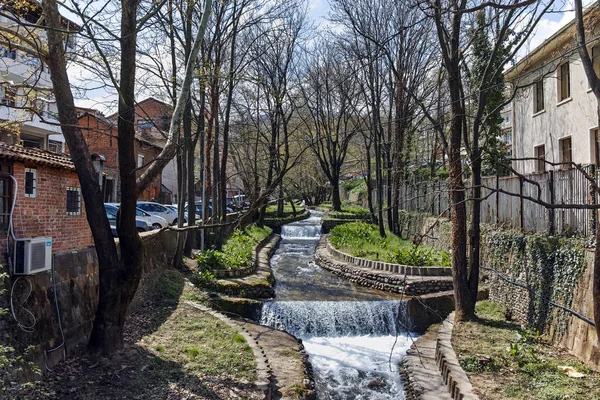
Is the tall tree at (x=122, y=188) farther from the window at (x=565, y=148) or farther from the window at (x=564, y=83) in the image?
the window at (x=565, y=148)

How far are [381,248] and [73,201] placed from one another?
1286 centimetres

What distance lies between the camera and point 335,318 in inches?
494

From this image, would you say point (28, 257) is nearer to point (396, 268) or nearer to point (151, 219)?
point (396, 268)

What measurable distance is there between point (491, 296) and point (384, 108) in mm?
15890

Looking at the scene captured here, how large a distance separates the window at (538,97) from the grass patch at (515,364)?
41.3 ft

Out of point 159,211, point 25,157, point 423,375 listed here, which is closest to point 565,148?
point 423,375

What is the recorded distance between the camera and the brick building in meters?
7.05

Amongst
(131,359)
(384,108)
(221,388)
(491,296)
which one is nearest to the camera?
(221,388)

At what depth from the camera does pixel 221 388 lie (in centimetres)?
671

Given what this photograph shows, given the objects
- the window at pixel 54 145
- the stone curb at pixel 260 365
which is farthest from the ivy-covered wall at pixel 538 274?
the window at pixel 54 145

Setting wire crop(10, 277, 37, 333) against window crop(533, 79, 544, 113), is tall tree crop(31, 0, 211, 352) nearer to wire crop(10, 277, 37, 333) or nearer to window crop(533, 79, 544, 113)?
wire crop(10, 277, 37, 333)

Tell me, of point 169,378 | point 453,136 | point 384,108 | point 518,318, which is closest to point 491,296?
point 518,318

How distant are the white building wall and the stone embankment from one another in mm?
6137

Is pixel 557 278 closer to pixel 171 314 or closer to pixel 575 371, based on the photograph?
pixel 575 371
